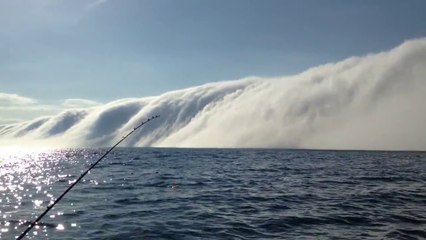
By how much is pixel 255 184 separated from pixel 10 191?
66.5 ft

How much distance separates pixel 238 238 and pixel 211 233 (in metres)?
1.37

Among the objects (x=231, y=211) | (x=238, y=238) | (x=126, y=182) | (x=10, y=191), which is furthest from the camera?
(x=126, y=182)

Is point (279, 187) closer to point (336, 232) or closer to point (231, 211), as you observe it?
point (231, 211)

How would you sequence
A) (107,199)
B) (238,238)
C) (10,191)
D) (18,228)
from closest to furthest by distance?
(238,238)
(18,228)
(107,199)
(10,191)

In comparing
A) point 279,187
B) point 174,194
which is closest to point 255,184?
Result: point 279,187

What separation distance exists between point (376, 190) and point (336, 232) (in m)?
15.4

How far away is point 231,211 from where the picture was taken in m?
22.7

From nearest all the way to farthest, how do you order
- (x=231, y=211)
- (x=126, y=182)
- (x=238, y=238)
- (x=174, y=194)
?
(x=238, y=238) → (x=231, y=211) → (x=174, y=194) → (x=126, y=182)

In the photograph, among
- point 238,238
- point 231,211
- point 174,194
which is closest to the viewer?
point 238,238

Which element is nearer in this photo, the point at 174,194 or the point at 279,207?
the point at 279,207

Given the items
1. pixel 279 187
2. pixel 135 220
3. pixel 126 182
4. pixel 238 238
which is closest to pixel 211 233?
pixel 238 238

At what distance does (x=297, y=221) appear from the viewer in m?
20.2

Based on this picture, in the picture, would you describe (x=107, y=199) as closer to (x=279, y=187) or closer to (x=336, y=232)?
(x=279, y=187)

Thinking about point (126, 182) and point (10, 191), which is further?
point (126, 182)
